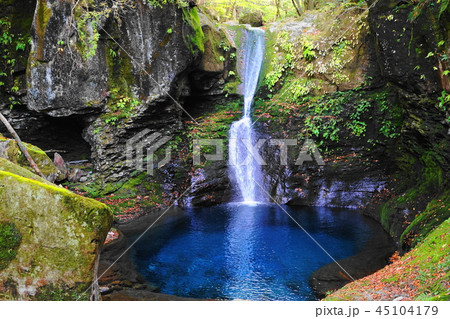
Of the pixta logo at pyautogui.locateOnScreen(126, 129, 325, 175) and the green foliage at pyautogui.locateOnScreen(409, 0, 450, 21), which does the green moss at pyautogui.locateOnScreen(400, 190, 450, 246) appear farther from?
the pixta logo at pyautogui.locateOnScreen(126, 129, 325, 175)

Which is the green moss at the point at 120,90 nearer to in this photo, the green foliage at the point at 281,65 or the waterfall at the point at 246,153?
the waterfall at the point at 246,153

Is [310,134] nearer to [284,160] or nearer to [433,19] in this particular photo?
[284,160]

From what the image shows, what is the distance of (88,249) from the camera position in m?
3.80

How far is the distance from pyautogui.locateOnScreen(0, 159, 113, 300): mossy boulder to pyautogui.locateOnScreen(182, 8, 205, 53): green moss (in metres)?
9.86

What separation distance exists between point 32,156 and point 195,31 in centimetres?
751

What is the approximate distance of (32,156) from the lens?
1005 cm

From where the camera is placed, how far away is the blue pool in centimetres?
679

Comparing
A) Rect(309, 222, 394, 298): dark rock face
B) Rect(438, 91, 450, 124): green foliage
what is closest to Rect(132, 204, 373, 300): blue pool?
Rect(309, 222, 394, 298): dark rock face

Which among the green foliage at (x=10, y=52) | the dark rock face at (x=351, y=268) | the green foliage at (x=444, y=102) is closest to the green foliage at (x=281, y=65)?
the green foliage at (x=444, y=102)

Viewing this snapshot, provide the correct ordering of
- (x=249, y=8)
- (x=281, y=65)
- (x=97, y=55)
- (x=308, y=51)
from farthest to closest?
(x=249, y=8) → (x=281, y=65) → (x=308, y=51) → (x=97, y=55)

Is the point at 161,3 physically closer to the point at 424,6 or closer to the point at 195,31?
the point at 195,31

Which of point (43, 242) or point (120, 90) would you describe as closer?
point (43, 242)

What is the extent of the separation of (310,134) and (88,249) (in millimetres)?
10636

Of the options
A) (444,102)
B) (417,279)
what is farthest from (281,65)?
(417,279)
